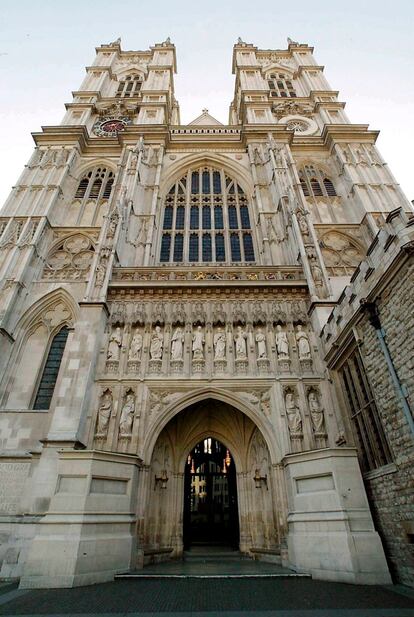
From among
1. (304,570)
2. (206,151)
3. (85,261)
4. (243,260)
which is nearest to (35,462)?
(304,570)

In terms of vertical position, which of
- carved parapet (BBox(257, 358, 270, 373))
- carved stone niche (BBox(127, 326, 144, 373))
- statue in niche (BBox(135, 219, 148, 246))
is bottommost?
carved parapet (BBox(257, 358, 270, 373))

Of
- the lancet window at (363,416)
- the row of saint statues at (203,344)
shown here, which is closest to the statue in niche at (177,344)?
the row of saint statues at (203,344)

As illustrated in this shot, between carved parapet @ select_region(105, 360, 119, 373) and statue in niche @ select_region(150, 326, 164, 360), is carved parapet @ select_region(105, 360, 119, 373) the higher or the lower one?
the lower one

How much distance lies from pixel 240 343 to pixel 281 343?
1.33m

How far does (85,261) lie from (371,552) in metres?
14.8

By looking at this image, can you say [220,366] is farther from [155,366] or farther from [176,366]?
[155,366]

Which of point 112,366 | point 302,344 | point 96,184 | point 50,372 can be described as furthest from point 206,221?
point 50,372

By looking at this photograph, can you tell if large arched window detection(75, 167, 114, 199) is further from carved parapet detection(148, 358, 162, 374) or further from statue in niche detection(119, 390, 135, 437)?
statue in niche detection(119, 390, 135, 437)

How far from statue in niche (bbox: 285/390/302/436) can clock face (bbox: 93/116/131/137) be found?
22.0 meters

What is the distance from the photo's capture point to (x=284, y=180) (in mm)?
17516

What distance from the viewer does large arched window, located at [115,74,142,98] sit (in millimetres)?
28688

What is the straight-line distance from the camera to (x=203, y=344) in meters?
11.1

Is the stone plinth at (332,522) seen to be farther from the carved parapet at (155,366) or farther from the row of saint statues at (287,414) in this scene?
the carved parapet at (155,366)

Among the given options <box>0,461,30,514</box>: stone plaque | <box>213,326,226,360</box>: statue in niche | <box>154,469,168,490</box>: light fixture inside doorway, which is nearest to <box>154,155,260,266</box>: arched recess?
<box>213,326,226,360</box>: statue in niche
